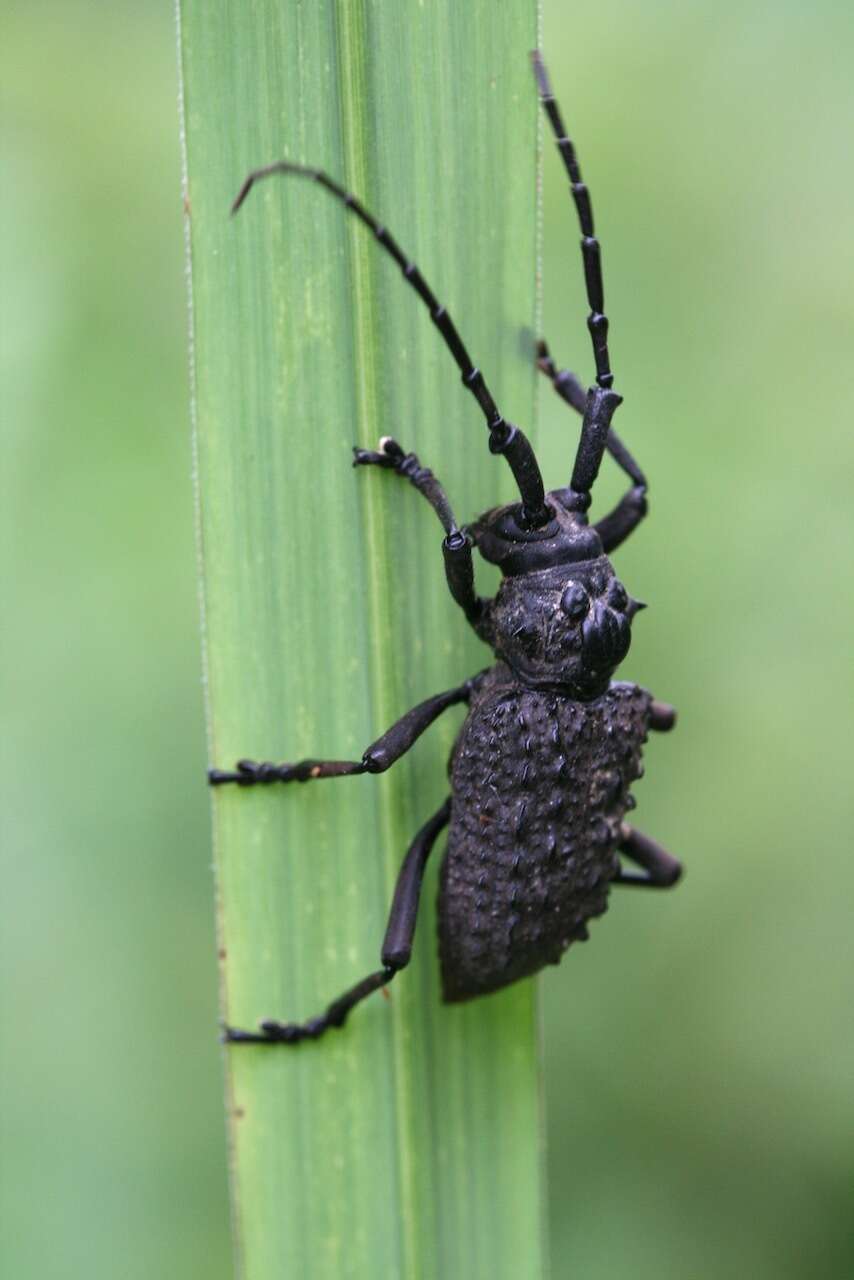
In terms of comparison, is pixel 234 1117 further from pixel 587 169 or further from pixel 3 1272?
pixel 587 169

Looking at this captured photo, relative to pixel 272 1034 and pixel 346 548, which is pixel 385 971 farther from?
pixel 346 548

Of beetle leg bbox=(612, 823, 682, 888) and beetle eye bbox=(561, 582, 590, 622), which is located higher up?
beetle eye bbox=(561, 582, 590, 622)

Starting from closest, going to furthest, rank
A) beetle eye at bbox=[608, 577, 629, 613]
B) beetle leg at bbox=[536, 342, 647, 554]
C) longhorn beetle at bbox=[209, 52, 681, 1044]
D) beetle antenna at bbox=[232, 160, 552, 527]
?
beetle antenna at bbox=[232, 160, 552, 527] → longhorn beetle at bbox=[209, 52, 681, 1044] → beetle eye at bbox=[608, 577, 629, 613] → beetle leg at bbox=[536, 342, 647, 554]

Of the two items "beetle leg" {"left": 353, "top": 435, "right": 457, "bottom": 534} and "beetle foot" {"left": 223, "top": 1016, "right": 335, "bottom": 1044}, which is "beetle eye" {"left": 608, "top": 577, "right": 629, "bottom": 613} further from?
"beetle foot" {"left": 223, "top": 1016, "right": 335, "bottom": 1044}

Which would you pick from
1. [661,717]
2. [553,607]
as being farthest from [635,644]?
[553,607]

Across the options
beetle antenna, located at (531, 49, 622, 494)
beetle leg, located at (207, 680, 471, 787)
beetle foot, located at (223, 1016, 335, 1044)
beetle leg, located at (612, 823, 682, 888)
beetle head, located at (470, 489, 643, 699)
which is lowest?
beetle foot, located at (223, 1016, 335, 1044)

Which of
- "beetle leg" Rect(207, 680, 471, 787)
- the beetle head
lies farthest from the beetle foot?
the beetle head
